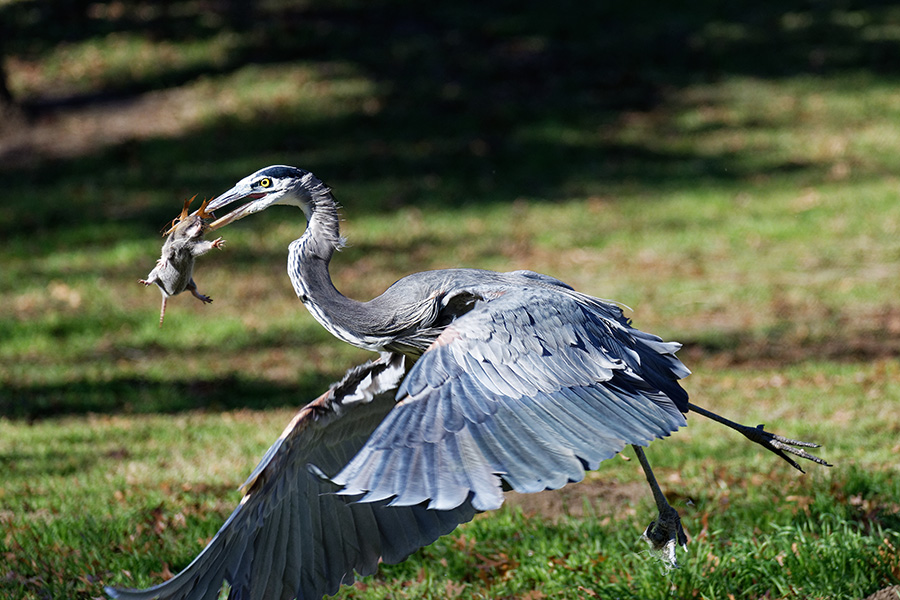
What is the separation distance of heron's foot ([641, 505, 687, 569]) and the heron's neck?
144 cm

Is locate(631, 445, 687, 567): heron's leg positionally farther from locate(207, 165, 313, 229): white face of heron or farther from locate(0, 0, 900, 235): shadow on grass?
locate(0, 0, 900, 235): shadow on grass

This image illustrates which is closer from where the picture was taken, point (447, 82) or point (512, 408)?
point (512, 408)

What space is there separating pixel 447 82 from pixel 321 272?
13440mm

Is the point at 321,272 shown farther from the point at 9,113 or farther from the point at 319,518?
the point at 9,113

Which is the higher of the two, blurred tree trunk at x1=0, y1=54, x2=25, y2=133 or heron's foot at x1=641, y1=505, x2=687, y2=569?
blurred tree trunk at x1=0, y1=54, x2=25, y2=133

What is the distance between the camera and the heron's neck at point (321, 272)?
398 centimetres

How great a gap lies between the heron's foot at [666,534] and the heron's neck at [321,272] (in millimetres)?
1441

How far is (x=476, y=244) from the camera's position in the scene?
41.0 ft

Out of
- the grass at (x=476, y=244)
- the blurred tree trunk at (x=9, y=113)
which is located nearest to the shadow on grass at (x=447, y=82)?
the grass at (x=476, y=244)

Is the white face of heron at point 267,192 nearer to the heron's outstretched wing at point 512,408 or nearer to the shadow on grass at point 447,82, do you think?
the heron's outstretched wing at point 512,408

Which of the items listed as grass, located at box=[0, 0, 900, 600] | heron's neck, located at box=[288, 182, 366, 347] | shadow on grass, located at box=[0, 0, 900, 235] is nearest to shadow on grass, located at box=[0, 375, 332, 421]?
grass, located at box=[0, 0, 900, 600]

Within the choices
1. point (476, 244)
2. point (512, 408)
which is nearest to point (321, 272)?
point (512, 408)

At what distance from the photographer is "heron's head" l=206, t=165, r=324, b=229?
159 inches

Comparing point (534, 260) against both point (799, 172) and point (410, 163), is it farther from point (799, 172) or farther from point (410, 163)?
point (799, 172)
